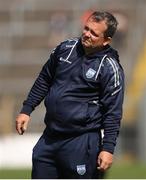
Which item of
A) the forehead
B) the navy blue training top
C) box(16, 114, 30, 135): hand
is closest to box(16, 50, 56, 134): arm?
box(16, 114, 30, 135): hand

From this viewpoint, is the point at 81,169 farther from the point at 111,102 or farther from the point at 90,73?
the point at 90,73

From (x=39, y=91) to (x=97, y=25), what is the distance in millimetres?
708

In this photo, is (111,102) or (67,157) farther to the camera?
(67,157)

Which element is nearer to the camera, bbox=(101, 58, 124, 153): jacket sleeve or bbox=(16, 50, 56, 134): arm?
bbox=(101, 58, 124, 153): jacket sleeve

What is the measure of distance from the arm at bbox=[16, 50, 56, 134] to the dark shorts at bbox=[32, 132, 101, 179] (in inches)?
8.4

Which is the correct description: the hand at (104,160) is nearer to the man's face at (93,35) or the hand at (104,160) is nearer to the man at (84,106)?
the man at (84,106)

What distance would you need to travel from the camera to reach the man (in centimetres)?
541

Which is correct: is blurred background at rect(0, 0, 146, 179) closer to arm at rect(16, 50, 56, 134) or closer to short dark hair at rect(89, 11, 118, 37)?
arm at rect(16, 50, 56, 134)

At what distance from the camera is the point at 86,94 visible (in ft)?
18.0

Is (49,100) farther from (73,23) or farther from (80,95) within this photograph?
(73,23)

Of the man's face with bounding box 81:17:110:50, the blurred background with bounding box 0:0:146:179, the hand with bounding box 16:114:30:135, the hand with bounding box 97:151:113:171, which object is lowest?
the blurred background with bounding box 0:0:146:179

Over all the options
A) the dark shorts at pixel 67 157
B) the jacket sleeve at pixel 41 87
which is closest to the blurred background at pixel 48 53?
the jacket sleeve at pixel 41 87

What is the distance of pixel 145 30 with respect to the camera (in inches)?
729

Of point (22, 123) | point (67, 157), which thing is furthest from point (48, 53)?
point (67, 157)
